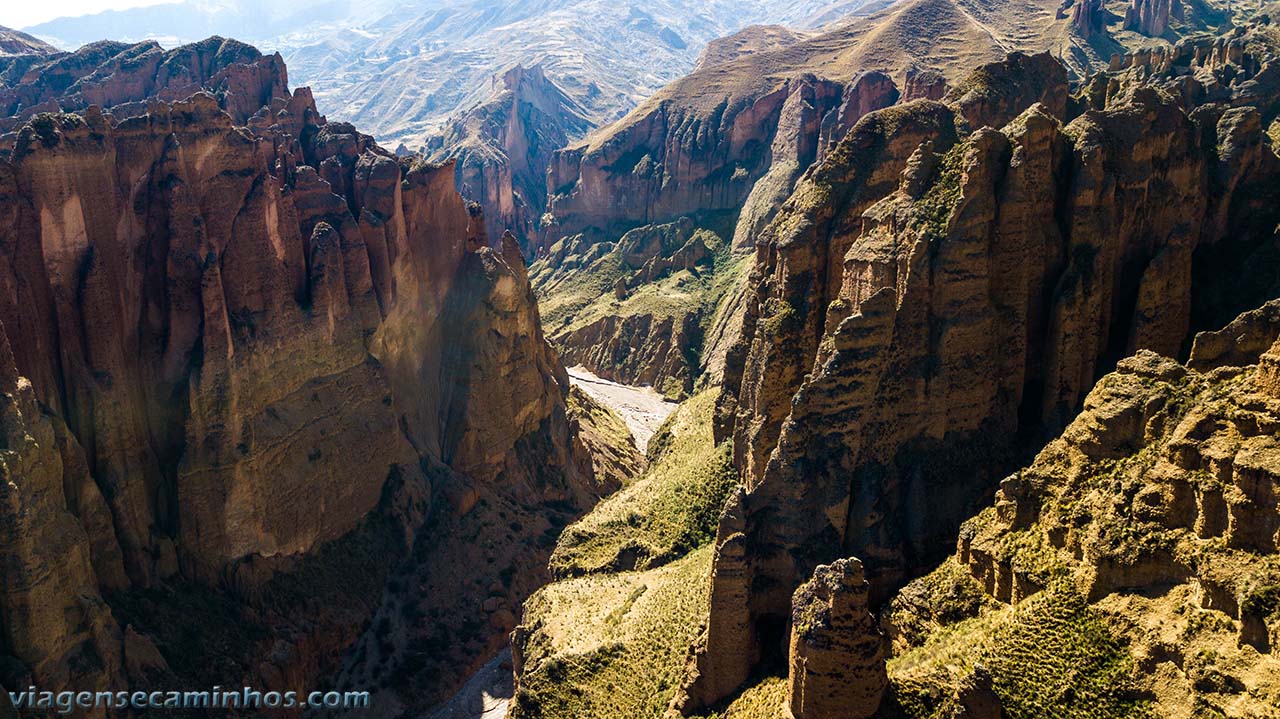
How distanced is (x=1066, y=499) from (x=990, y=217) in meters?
15.9

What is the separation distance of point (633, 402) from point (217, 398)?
81.6 meters

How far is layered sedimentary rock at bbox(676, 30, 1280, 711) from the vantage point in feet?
159

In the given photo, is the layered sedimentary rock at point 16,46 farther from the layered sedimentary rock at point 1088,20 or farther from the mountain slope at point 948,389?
the layered sedimentary rock at point 1088,20

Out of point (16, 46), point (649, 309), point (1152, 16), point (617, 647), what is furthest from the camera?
point (1152, 16)

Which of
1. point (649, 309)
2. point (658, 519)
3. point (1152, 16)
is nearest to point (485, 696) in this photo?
point (658, 519)

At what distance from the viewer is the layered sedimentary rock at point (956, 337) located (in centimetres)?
4847

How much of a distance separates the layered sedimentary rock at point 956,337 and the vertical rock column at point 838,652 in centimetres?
827

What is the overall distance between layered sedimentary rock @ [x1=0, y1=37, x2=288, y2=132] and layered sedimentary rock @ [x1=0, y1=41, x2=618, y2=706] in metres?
43.7

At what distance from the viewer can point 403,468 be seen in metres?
86.4

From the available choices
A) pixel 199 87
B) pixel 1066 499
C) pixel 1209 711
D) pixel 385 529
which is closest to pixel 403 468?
pixel 385 529

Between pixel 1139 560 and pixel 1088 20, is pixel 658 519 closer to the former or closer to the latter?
Answer: pixel 1139 560

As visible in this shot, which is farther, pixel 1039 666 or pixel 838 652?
pixel 838 652

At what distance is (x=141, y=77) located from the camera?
489 feet

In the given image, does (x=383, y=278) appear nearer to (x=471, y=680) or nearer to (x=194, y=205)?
(x=194, y=205)
